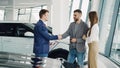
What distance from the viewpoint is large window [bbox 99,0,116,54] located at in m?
9.86

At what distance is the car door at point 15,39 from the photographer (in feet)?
30.1

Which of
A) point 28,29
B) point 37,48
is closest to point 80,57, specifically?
point 37,48

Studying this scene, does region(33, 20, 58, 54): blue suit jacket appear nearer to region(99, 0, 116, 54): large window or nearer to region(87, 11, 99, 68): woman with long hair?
region(87, 11, 99, 68): woman with long hair

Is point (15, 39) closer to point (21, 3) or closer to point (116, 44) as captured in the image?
point (116, 44)

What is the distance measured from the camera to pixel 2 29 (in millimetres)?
9500

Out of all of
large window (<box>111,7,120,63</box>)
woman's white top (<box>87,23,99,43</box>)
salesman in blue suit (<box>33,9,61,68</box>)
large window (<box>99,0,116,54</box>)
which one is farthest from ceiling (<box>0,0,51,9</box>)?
woman's white top (<box>87,23,99,43</box>)

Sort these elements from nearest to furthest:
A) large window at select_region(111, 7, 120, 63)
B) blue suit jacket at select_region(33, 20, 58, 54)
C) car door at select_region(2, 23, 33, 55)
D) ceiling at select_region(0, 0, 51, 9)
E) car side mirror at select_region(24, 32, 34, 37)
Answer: blue suit jacket at select_region(33, 20, 58, 54), car side mirror at select_region(24, 32, 34, 37), car door at select_region(2, 23, 33, 55), large window at select_region(111, 7, 120, 63), ceiling at select_region(0, 0, 51, 9)

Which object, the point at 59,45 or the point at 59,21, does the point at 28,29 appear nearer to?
the point at 59,45

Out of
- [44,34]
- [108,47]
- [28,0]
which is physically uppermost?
[28,0]

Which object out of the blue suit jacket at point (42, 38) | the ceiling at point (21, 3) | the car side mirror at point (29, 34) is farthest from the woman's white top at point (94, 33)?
the ceiling at point (21, 3)

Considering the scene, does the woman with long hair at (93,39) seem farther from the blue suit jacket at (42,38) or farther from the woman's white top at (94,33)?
the blue suit jacket at (42,38)

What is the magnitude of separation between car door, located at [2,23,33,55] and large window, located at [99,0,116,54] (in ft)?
7.81

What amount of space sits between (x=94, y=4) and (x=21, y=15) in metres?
2.69

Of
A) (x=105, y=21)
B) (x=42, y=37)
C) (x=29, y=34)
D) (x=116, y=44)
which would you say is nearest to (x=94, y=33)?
(x=42, y=37)
